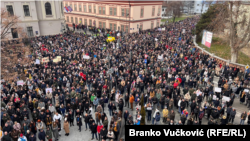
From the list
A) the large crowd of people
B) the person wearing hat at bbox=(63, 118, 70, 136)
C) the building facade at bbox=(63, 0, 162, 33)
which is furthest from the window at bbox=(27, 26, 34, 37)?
the person wearing hat at bbox=(63, 118, 70, 136)

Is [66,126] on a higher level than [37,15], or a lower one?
lower

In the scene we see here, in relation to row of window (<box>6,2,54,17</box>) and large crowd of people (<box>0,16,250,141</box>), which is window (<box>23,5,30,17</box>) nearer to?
row of window (<box>6,2,54,17</box>)

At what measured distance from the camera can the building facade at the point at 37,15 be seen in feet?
110

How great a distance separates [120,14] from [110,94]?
1174 inches

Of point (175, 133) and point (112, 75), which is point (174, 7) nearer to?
point (112, 75)

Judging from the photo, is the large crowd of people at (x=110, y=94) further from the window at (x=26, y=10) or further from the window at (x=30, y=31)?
the window at (x=26, y=10)

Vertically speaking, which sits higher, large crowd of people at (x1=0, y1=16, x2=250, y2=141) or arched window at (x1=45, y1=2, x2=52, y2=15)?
arched window at (x1=45, y1=2, x2=52, y2=15)

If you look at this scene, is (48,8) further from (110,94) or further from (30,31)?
(110,94)

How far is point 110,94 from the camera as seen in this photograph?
1476cm

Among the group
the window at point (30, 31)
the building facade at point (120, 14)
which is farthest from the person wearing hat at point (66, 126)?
the window at point (30, 31)

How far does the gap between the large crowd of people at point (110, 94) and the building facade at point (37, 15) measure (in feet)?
46.0

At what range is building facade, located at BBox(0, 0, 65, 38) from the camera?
33.6 metres

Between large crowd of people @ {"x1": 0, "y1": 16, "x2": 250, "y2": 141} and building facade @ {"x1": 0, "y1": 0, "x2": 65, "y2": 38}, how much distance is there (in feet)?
46.0

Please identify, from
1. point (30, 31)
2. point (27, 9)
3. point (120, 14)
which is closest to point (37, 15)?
point (27, 9)
